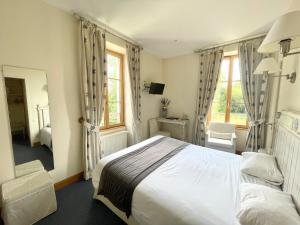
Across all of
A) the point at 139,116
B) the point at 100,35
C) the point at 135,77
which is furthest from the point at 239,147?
the point at 100,35

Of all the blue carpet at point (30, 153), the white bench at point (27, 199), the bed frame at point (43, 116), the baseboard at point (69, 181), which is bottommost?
the baseboard at point (69, 181)

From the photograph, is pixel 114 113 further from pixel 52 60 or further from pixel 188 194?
pixel 188 194

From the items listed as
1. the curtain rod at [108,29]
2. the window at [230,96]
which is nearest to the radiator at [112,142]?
the curtain rod at [108,29]

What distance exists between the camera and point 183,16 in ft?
6.70

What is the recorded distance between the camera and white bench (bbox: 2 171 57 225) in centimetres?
136

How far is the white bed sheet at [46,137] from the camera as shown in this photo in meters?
1.89

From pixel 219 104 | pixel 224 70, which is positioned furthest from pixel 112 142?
pixel 224 70

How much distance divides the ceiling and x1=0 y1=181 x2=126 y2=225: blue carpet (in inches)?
103

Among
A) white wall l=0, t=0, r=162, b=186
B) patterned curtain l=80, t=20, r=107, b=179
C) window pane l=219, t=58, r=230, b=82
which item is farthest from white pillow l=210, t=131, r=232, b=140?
white wall l=0, t=0, r=162, b=186

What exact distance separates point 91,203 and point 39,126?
125cm

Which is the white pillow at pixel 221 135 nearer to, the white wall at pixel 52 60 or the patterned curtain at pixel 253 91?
the patterned curtain at pixel 253 91

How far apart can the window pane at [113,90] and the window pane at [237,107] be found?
273 cm

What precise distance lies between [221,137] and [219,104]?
838mm

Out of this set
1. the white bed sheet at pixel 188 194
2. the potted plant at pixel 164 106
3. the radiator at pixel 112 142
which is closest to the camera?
the white bed sheet at pixel 188 194
